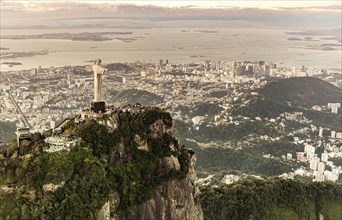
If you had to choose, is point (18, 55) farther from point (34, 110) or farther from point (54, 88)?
point (34, 110)

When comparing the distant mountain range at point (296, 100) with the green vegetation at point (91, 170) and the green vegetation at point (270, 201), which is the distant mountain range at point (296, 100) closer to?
the green vegetation at point (270, 201)

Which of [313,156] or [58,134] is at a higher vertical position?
[58,134]

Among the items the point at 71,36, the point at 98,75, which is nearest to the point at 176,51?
the point at 71,36

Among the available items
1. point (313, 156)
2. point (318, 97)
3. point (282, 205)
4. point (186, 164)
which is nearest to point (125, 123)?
point (186, 164)

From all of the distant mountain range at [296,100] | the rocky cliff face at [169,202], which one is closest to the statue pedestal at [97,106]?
the rocky cliff face at [169,202]

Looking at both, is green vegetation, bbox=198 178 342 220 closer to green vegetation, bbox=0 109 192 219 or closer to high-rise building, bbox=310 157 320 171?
green vegetation, bbox=0 109 192 219
